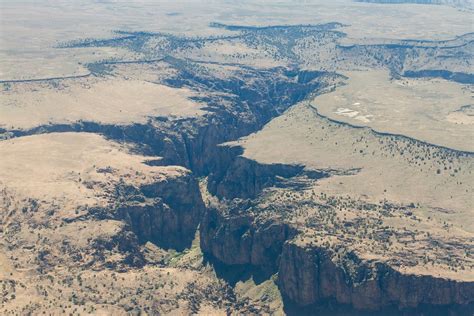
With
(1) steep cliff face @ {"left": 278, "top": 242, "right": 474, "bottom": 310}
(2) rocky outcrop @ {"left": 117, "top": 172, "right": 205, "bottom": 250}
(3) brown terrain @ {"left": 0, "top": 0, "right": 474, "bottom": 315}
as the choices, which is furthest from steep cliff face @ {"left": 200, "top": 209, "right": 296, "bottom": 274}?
(2) rocky outcrop @ {"left": 117, "top": 172, "right": 205, "bottom": 250}

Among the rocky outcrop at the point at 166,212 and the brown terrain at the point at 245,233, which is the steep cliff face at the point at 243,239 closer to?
the brown terrain at the point at 245,233

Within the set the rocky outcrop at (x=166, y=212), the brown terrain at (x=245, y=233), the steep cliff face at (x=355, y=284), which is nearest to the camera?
the steep cliff face at (x=355, y=284)

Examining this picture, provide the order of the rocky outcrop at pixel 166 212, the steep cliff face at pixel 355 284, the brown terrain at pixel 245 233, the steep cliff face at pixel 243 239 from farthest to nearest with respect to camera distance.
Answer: the rocky outcrop at pixel 166 212, the steep cliff face at pixel 243 239, the brown terrain at pixel 245 233, the steep cliff face at pixel 355 284

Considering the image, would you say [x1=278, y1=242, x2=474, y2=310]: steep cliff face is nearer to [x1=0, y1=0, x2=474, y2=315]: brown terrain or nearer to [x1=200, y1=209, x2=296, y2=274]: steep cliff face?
[x1=0, y1=0, x2=474, y2=315]: brown terrain

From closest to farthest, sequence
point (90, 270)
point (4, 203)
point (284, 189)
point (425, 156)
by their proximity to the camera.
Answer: point (90, 270)
point (4, 203)
point (284, 189)
point (425, 156)

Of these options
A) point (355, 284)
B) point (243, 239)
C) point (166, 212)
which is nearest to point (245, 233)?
point (243, 239)

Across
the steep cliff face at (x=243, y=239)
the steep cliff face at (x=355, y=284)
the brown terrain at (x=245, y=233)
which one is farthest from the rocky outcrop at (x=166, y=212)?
the steep cliff face at (x=355, y=284)

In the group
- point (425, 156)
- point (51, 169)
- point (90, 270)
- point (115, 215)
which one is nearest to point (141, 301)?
point (90, 270)

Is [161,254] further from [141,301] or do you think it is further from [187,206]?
[141,301]
